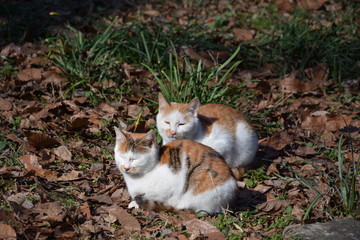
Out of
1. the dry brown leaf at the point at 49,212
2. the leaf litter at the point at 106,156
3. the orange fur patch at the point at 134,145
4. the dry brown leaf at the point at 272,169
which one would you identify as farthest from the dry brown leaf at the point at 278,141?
the dry brown leaf at the point at 49,212

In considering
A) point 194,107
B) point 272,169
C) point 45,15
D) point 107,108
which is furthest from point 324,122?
point 45,15

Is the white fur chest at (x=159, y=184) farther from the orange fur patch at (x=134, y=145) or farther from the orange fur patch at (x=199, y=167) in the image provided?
the orange fur patch at (x=134, y=145)

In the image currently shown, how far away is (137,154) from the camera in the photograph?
4.10m

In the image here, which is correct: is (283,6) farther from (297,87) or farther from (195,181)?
(195,181)

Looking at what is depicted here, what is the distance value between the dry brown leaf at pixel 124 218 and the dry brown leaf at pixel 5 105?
85.2 inches

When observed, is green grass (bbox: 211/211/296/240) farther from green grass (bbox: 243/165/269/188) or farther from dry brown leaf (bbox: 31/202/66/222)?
dry brown leaf (bbox: 31/202/66/222)

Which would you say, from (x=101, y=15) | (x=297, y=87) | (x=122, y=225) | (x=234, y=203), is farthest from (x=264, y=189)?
(x=101, y=15)

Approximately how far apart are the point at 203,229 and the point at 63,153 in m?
1.81

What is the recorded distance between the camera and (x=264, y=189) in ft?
15.8

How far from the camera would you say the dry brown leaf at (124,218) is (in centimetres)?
405

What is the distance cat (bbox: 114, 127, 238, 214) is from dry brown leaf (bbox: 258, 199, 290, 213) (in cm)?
36

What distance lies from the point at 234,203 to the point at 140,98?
7.69 feet

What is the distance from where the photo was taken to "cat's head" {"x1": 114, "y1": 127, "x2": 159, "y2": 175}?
4.11m

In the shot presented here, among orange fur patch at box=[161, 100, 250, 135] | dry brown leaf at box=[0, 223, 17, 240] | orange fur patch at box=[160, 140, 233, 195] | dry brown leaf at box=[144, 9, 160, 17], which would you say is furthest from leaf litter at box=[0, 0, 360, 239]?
dry brown leaf at box=[144, 9, 160, 17]
